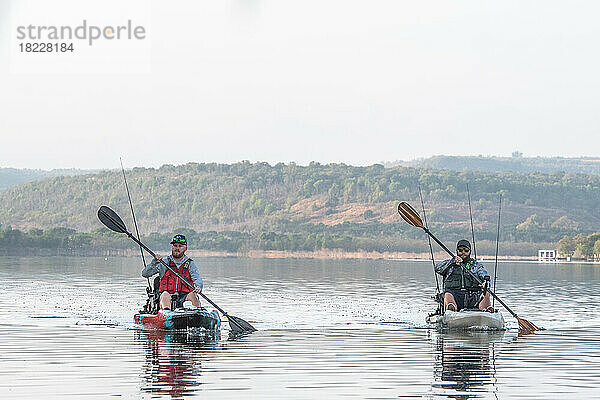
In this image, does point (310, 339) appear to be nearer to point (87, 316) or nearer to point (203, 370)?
point (203, 370)

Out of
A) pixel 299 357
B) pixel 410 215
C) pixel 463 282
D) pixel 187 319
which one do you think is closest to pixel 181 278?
pixel 187 319

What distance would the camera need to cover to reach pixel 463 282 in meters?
28.3

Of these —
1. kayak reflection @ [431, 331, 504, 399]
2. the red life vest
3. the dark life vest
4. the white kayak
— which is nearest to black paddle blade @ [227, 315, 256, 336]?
the red life vest

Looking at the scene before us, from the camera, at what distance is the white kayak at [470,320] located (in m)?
27.8

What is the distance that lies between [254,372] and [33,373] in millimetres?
3400

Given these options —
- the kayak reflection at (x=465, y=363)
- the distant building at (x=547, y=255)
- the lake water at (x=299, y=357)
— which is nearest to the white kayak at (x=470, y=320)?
the kayak reflection at (x=465, y=363)

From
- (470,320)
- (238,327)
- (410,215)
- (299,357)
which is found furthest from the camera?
(410,215)

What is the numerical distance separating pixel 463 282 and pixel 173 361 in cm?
949

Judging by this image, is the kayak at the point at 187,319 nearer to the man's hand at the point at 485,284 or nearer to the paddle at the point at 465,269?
the paddle at the point at 465,269

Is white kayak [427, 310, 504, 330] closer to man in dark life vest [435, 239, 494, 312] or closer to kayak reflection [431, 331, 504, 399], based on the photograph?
kayak reflection [431, 331, 504, 399]

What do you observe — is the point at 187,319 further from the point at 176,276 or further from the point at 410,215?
the point at 410,215

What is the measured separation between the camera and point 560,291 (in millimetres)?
56594

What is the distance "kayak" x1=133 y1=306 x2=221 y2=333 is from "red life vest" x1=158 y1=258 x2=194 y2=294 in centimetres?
60

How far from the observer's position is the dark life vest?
28062 millimetres
